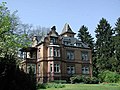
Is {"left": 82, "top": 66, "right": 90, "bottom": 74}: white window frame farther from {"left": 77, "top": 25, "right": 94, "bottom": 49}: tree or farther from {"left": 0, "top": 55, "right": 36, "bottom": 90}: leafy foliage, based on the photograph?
{"left": 0, "top": 55, "right": 36, "bottom": 90}: leafy foliage

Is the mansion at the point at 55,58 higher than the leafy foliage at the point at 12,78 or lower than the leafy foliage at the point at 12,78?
higher

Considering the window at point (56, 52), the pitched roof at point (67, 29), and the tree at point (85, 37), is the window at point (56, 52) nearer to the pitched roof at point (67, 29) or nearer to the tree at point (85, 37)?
the pitched roof at point (67, 29)

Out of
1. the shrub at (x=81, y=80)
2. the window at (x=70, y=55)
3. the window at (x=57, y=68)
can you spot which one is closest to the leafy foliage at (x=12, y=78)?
the shrub at (x=81, y=80)

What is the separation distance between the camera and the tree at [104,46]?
6034cm

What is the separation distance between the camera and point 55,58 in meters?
46.1

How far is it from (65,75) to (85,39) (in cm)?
2482

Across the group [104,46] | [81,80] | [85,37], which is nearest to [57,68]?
[81,80]

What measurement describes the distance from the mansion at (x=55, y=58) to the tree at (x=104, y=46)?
28.7 ft

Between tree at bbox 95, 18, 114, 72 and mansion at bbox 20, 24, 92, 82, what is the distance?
874 cm

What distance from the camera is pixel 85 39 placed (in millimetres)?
71062

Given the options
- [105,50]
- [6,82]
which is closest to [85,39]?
[105,50]

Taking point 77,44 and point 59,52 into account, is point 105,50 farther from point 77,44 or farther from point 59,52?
point 59,52

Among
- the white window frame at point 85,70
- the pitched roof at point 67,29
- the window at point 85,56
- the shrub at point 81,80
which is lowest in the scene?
the shrub at point 81,80

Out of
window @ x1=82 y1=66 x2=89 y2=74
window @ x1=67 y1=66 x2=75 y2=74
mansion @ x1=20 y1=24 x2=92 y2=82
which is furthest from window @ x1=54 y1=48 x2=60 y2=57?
window @ x1=82 y1=66 x2=89 y2=74
